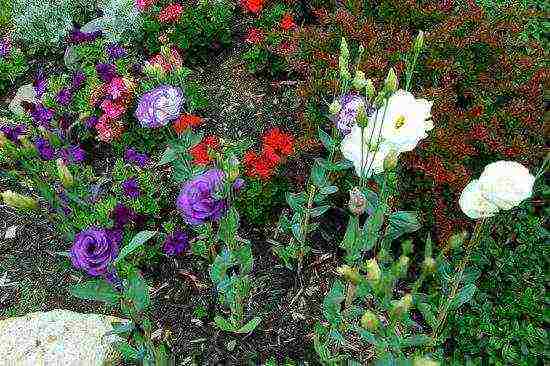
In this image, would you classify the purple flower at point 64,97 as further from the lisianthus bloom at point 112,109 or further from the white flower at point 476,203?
the white flower at point 476,203

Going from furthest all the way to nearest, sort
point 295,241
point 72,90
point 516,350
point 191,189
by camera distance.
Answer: point 72,90
point 295,241
point 516,350
point 191,189

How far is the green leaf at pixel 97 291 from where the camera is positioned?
216 cm

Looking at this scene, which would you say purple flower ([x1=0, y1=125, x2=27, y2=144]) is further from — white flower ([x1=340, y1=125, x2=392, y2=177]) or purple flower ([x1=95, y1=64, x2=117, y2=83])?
white flower ([x1=340, y1=125, x2=392, y2=177])

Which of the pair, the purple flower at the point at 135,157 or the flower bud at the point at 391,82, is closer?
the flower bud at the point at 391,82

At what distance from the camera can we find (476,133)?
284 centimetres

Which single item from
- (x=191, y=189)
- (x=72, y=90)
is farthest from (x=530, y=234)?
(x=72, y=90)

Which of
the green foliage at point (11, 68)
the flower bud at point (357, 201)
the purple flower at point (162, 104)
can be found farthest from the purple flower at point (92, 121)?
the flower bud at point (357, 201)

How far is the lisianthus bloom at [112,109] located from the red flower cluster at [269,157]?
907 millimetres

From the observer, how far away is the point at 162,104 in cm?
221

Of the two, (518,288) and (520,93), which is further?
(520,93)

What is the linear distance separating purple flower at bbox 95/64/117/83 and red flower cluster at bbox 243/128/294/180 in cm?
118

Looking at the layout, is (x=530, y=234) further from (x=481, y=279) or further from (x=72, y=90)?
(x=72, y=90)

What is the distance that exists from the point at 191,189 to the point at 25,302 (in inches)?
61.4

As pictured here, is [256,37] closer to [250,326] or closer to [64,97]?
[64,97]
